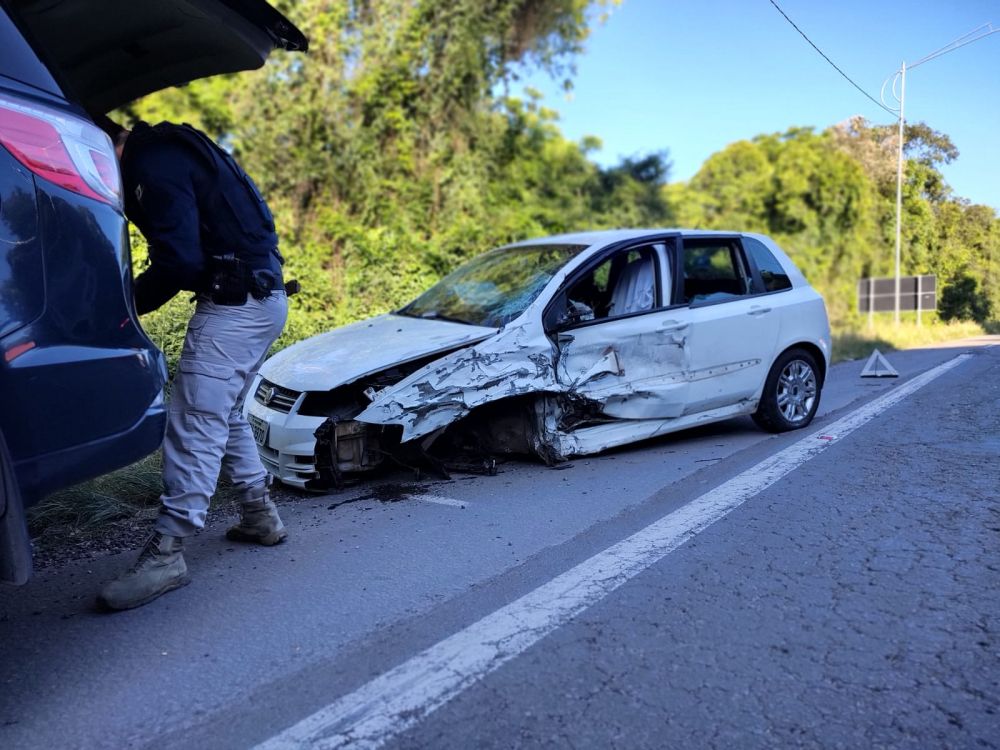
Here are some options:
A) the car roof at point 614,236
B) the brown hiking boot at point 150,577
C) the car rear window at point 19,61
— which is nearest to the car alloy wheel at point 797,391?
the car roof at point 614,236

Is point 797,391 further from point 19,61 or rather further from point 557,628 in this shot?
point 19,61

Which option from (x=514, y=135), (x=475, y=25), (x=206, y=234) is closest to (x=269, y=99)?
(x=475, y=25)

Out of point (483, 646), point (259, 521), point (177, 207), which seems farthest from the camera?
point (259, 521)

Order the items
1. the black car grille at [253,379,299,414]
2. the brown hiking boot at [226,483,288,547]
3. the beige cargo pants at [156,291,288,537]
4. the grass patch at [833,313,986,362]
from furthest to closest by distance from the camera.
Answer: the grass patch at [833,313,986,362] → the black car grille at [253,379,299,414] → the brown hiking boot at [226,483,288,547] → the beige cargo pants at [156,291,288,537]

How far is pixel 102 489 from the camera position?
14.5ft

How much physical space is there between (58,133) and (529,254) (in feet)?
12.8

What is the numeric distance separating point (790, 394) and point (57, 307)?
5.31 meters

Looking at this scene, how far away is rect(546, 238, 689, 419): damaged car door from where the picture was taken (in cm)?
505

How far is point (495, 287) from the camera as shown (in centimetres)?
552

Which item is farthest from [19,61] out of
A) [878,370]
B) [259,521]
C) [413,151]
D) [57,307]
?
[413,151]

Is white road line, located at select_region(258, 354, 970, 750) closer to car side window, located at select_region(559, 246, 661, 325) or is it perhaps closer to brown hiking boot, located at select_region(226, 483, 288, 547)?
brown hiking boot, located at select_region(226, 483, 288, 547)

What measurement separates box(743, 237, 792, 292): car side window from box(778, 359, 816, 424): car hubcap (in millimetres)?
635

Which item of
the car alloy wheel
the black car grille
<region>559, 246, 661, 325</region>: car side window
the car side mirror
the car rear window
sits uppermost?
the car rear window

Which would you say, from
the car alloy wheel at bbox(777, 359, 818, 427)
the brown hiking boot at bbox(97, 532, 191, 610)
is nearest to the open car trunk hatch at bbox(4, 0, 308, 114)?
the brown hiking boot at bbox(97, 532, 191, 610)
